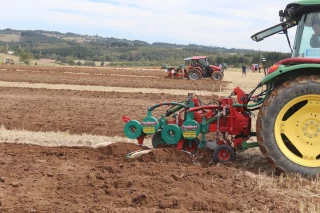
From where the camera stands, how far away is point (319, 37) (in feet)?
18.6

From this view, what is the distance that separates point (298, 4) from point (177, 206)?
3355mm

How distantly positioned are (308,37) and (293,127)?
1.33m

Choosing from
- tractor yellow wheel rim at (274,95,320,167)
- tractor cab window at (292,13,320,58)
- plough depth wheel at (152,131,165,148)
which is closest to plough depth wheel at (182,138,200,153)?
plough depth wheel at (152,131,165,148)

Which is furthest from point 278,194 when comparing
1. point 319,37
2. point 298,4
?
point 298,4

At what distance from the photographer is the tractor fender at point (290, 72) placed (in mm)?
5160

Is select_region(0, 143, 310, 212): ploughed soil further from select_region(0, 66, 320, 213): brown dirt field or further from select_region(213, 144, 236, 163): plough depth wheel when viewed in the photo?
select_region(213, 144, 236, 163): plough depth wheel

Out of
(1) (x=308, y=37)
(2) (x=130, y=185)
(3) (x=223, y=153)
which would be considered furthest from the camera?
(3) (x=223, y=153)

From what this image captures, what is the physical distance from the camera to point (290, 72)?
17.7 feet

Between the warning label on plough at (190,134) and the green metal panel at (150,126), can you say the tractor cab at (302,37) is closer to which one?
the warning label on plough at (190,134)

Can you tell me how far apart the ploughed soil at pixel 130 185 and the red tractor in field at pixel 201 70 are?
24.9 metres

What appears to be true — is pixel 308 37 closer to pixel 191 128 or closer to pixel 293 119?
pixel 293 119

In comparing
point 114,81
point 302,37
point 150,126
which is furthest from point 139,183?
point 114,81

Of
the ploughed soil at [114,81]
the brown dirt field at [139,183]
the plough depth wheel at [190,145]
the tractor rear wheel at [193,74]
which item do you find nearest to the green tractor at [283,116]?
the plough depth wheel at [190,145]

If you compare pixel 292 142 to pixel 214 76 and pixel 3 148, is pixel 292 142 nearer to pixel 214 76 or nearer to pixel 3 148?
pixel 3 148
